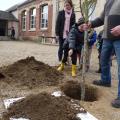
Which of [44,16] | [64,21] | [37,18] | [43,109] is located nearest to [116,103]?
[43,109]

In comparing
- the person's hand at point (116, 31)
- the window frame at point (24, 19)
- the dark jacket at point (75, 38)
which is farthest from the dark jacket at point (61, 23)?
the window frame at point (24, 19)

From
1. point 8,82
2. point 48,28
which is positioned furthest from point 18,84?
point 48,28

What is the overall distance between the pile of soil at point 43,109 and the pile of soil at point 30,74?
1752 millimetres

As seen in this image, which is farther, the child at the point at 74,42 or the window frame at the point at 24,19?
the window frame at the point at 24,19

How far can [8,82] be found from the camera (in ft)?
24.5

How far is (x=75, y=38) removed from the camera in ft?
29.5

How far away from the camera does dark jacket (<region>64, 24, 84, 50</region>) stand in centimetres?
888

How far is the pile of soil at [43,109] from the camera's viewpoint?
4.97 m

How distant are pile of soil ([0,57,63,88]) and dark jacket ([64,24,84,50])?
0.85 metres

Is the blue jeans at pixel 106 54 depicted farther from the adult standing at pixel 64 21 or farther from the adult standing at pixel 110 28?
the adult standing at pixel 64 21

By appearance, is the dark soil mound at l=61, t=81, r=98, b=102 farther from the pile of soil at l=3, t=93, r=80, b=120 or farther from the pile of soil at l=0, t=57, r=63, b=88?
the pile of soil at l=3, t=93, r=80, b=120

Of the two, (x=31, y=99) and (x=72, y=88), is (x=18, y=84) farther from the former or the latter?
(x=31, y=99)

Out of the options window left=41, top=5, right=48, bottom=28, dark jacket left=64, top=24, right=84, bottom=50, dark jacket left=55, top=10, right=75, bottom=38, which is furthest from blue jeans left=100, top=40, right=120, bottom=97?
window left=41, top=5, right=48, bottom=28

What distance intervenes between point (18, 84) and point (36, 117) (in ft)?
8.13
